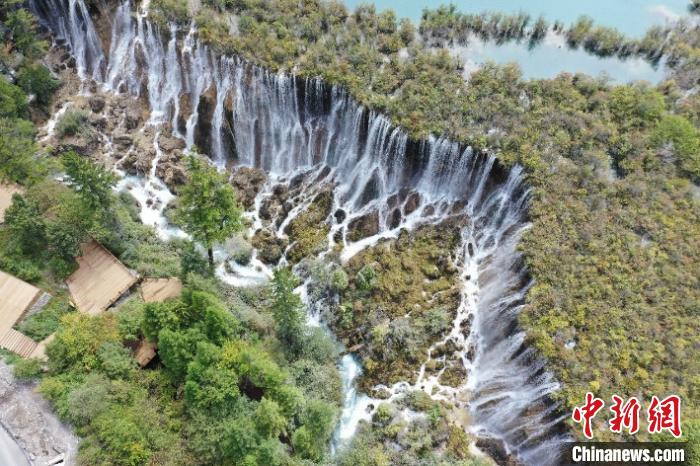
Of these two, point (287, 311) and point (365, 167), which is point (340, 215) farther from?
point (287, 311)

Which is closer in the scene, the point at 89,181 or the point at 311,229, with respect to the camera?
the point at 89,181

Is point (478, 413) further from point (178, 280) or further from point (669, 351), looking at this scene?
point (178, 280)

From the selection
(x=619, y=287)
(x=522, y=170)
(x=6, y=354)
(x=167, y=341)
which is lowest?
(x=6, y=354)

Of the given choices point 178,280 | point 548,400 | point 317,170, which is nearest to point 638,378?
point 548,400

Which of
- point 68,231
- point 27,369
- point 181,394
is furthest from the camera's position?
point 68,231

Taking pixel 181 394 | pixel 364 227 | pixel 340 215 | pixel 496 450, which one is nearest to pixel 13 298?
pixel 181 394

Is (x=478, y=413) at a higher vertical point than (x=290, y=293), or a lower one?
lower

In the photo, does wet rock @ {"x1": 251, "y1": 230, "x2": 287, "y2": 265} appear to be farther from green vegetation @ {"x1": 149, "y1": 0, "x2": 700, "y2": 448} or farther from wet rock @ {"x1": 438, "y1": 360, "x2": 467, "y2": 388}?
wet rock @ {"x1": 438, "y1": 360, "x2": 467, "y2": 388}
